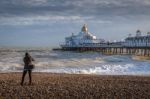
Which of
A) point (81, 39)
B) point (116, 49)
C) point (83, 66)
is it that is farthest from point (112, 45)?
point (83, 66)

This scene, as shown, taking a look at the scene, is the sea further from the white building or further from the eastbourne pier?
the white building

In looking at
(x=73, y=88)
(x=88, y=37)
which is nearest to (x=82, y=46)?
(x=88, y=37)

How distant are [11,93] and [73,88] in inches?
96.5

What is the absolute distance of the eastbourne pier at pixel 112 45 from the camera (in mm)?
69637

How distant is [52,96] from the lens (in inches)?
455

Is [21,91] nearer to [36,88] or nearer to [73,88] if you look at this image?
[36,88]

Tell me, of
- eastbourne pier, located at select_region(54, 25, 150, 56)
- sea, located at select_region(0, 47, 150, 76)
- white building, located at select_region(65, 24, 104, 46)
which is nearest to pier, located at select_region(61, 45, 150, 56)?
eastbourne pier, located at select_region(54, 25, 150, 56)

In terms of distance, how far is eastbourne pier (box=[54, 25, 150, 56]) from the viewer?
69.6 m

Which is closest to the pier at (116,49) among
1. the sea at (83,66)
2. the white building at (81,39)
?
the white building at (81,39)

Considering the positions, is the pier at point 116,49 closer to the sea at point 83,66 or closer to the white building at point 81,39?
the white building at point 81,39

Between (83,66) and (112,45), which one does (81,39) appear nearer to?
(112,45)

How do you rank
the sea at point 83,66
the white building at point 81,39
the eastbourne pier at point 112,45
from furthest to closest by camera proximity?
the white building at point 81,39 → the eastbourne pier at point 112,45 → the sea at point 83,66

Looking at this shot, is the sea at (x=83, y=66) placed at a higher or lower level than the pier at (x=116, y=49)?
higher

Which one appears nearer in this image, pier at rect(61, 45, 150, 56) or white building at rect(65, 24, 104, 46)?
pier at rect(61, 45, 150, 56)
